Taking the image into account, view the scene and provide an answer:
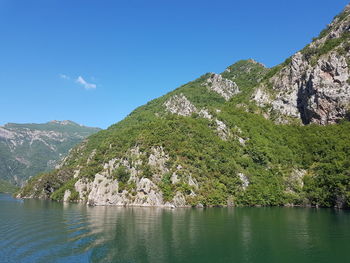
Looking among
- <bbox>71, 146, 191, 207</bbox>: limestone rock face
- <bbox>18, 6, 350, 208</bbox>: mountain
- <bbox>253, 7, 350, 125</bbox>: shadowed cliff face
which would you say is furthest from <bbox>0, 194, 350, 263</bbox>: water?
<bbox>253, 7, 350, 125</bbox>: shadowed cliff face

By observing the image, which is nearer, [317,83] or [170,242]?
[170,242]

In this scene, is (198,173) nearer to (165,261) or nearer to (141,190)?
(141,190)

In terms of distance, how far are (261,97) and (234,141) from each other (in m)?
52.4

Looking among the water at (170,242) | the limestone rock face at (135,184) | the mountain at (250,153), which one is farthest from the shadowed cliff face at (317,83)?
the water at (170,242)

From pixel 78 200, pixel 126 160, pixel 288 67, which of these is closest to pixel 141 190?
pixel 126 160

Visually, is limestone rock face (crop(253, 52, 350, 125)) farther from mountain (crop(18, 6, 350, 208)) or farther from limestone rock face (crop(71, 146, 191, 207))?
limestone rock face (crop(71, 146, 191, 207))

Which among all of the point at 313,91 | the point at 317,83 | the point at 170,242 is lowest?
the point at 170,242

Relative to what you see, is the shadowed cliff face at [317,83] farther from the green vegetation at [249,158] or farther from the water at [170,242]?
the water at [170,242]

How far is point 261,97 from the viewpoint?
183 meters

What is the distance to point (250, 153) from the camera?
13788cm

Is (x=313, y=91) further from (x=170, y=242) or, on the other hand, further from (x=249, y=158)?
(x=170, y=242)

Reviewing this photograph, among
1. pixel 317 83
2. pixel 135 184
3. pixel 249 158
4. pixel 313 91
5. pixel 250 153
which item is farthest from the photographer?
pixel 313 91

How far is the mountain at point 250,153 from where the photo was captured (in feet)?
367

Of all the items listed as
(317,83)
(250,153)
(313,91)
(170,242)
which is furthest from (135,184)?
(317,83)
